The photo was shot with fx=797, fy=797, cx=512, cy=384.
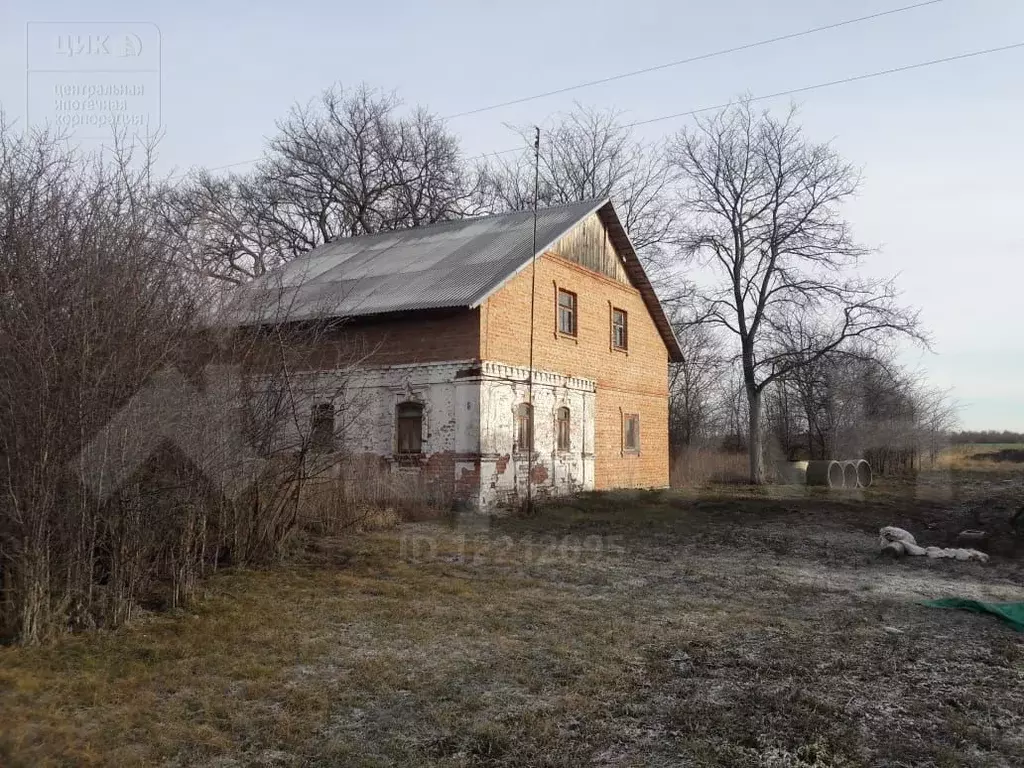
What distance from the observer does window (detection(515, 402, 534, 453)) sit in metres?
17.0

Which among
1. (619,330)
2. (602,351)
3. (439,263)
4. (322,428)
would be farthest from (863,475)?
(322,428)

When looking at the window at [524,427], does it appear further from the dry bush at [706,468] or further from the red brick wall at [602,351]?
the dry bush at [706,468]

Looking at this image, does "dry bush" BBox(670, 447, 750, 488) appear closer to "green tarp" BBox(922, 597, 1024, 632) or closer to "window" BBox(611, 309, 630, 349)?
"window" BBox(611, 309, 630, 349)

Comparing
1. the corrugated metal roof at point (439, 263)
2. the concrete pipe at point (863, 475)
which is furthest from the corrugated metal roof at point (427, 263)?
the concrete pipe at point (863, 475)

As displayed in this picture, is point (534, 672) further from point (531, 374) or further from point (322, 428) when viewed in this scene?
point (531, 374)

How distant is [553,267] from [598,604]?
465 inches

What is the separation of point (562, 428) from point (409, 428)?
12.9 feet

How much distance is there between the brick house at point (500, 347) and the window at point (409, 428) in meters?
0.03

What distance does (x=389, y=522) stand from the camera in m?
13.0

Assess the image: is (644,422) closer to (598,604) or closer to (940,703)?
(598,604)

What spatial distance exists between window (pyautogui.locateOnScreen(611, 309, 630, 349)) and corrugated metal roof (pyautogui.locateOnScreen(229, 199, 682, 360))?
1.33 m

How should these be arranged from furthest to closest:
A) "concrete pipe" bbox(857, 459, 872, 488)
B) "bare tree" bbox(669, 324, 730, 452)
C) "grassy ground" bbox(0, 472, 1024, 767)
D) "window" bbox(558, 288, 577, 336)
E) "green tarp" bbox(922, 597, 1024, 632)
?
"bare tree" bbox(669, 324, 730, 452)
"concrete pipe" bbox(857, 459, 872, 488)
"window" bbox(558, 288, 577, 336)
"green tarp" bbox(922, 597, 1024, 632)
"grassy ground" bbox(0, 472, 1024, 767)

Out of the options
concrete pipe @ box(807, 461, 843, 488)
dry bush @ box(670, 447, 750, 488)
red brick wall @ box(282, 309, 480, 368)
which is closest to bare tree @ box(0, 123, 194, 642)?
red brick wall @ box(282, 309, 480, 368)

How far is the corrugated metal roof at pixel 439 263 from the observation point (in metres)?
16.4
